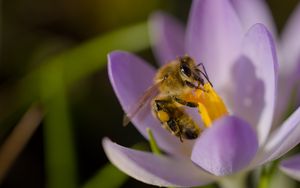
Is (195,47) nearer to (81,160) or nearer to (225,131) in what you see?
(225,131)

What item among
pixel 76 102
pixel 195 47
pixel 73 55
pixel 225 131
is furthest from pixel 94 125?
pixel 225 131

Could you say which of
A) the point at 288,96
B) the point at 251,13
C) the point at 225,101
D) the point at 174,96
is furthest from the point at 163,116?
the point at 251,13

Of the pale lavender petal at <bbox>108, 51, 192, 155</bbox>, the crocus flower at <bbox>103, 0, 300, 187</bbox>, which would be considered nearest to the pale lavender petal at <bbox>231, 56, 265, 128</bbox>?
the crocus flower at <bbox>103, 0, 300, 187</bbox>

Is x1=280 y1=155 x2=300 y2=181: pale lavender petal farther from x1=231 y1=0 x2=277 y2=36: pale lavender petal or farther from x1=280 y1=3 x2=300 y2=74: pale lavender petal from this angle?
x1=231 y1=0 x2=277 y2=36: pale lavender petal

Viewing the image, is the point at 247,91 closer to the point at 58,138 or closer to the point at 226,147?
the point at 226,147

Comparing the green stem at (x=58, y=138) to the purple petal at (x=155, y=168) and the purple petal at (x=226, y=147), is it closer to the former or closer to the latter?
the purple petal at (x=155, y=168)

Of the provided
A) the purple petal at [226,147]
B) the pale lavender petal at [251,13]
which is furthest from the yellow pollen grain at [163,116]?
the pale lavender petal at [251,13]

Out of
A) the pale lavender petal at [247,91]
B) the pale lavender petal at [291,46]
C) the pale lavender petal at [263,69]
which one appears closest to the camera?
the pale lavender petal at [263,69]

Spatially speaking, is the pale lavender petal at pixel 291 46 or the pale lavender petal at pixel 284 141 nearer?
the pale lavender petal at pixel 284 141
